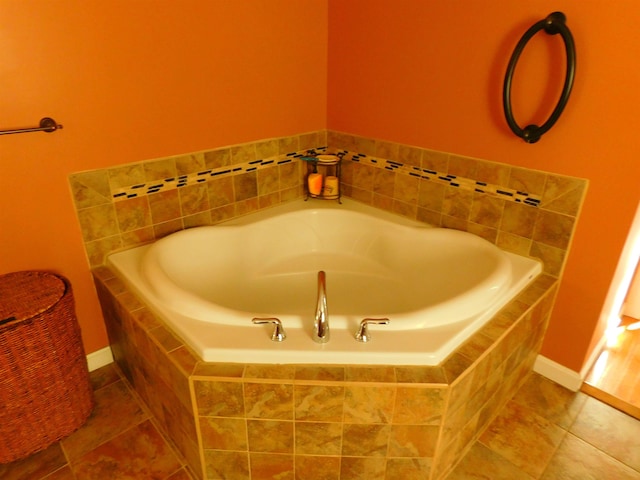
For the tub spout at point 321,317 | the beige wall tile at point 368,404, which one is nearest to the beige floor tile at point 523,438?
the beige wall tile at point 368,404

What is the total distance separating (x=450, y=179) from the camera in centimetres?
195

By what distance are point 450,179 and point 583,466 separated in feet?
4.02

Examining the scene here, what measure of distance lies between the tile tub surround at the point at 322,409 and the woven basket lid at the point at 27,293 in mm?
253

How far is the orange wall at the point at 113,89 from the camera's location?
1448 millimetres

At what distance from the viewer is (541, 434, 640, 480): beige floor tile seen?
4.78 feet

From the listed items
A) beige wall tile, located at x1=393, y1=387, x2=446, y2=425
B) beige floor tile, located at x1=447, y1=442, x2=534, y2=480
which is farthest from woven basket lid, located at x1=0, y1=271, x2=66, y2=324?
beige floor tile, located at x1=447, y1=442, x2=534, y2=480

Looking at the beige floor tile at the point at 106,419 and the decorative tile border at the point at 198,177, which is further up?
the decorative tile border at the point at 198,177

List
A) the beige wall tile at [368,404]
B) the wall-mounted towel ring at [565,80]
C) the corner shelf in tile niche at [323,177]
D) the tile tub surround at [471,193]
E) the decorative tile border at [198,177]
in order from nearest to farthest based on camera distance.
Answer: the beige wall tile at [368,404] → the wall-mounted towel ring at [565,80] → the tile tub surround at [471,193] → the decorative tile border at [198,177] → the corner shelf in tile niche at [323,177]

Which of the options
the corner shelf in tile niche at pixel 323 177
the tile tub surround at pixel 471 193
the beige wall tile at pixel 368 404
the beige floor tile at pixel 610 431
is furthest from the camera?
the corner shelf in tile niche at pixel 323 177

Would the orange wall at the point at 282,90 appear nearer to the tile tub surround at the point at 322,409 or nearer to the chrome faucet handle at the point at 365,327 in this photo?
the tile tub surround at the point at 322,409

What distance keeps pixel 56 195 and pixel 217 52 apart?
90 centimetres

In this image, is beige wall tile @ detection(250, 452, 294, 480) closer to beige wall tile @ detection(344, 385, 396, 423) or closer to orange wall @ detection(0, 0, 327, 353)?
beige wall tile @ detection(344, 385, 396, 423)

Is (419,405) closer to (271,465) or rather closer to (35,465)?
(271,465)

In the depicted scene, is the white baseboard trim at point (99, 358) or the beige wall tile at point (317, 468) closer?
the beige wall tile at point (317, 468)
